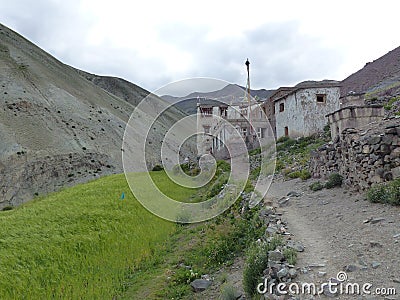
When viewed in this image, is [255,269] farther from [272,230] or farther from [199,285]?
[199,285]

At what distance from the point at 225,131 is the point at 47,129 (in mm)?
27688

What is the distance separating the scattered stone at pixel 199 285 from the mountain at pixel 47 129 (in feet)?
85.9

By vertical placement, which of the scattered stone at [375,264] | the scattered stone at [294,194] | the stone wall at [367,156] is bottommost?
the scattered stone at [375,264]

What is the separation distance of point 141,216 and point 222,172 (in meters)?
9.40

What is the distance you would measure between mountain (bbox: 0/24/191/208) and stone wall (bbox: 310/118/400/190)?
76.2 ft

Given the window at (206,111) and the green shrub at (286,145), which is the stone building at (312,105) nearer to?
the green shrub at (286,145)

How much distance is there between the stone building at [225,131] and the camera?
3091cm

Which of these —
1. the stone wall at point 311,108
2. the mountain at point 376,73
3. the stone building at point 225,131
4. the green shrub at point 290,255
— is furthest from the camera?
the mountain at point 376,73

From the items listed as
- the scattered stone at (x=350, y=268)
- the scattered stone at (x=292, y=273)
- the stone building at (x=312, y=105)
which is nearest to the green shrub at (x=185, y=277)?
the scattered stone at (x=292, y=273)

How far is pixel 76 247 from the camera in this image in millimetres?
11109

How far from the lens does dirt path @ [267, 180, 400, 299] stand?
509 cm

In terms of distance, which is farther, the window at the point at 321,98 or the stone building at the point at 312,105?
the window at the point at 321,98

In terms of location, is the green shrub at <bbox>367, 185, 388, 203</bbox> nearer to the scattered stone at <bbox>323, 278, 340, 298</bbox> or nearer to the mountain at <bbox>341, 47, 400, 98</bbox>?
the scattered stone at <bbox>323, 278, 340, 298</bbox>

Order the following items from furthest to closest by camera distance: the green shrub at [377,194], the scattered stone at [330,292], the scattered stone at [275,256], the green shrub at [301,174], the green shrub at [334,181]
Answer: the green shrub at [301,174] → the green shrub at [334,181] → the green shrub at [377,194] → the scattered stone at [275,256] → the scattered stone at [330,292]
